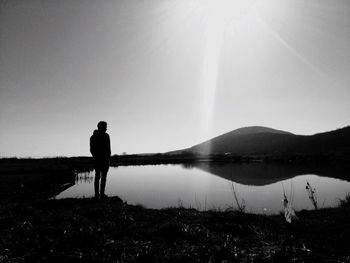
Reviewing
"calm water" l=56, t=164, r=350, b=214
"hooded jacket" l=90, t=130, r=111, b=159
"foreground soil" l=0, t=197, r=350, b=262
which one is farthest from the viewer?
"calm water" l=56, t=164, r=350, b=214

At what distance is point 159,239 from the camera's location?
6594 mm

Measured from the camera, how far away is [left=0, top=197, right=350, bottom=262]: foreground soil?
5.39 m

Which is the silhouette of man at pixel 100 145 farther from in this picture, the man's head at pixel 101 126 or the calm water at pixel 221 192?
the calm water at pixel 221 192

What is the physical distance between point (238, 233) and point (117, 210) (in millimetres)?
4518

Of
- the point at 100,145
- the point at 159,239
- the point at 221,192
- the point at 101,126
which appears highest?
the point at 101,126

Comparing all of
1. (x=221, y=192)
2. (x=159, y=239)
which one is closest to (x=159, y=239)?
(x=159, y=239)

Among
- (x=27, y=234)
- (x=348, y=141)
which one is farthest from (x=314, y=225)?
(x=348, y=141)

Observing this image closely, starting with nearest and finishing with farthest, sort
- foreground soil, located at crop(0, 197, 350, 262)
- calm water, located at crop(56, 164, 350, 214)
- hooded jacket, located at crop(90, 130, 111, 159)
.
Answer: foreground soil, located at crop(0, 197, 350, 262), hooded jacket, located at crop(90, 130, 111, 159), calm water, located at crop(56, 164, 350, 214)

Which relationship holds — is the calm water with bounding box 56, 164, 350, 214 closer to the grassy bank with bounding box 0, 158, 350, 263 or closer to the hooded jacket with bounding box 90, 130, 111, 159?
the hooded jacket with bounding box 90, 130, 111, 159

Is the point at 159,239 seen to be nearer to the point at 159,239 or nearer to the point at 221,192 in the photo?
the point at 159,239

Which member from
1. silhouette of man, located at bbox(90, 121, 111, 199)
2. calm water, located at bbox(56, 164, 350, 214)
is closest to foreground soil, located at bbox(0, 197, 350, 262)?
silhouette of man, located at bbox(90, 121, 111, 199)

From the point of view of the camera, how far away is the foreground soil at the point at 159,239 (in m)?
5.39

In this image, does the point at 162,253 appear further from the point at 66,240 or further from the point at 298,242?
the point at 298,242

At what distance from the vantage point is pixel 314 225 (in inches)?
332
